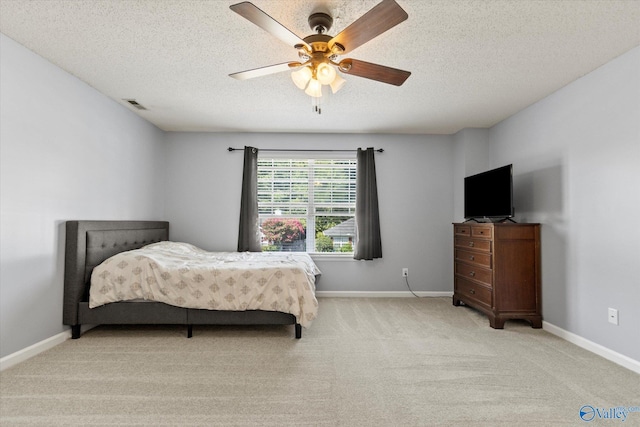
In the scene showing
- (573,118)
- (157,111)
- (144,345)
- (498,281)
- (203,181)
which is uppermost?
(157,111)

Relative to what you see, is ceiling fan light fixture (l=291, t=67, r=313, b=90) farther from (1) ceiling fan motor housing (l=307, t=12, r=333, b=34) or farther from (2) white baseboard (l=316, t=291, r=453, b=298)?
(2) white baseboard (l=316, t=291, r=453, b=298)

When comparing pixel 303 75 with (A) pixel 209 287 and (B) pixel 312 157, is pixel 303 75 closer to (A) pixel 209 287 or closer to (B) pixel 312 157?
(A) pixel 209 287

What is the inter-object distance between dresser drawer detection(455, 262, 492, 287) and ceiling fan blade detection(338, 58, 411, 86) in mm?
2288

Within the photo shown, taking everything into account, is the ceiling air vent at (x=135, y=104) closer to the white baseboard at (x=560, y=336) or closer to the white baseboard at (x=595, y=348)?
the white baseboard at (x=560, y=336)

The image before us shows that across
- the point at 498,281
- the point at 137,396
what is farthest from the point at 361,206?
the point at 137,396

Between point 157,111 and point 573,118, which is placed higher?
point 157,111

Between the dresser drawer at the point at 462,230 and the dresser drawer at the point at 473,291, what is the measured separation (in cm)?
57

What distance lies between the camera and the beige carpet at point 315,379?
68.9 inches

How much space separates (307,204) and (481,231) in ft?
7.75

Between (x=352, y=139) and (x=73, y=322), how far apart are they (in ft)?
12.7

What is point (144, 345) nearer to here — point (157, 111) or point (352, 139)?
point (157, 111)

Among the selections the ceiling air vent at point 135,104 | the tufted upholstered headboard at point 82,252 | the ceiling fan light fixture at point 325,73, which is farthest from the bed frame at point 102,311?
the ceiling fan light fixture at point 325,73

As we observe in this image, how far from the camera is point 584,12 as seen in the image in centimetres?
192

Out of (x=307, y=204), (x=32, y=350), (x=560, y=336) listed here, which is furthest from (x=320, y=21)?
(x=560, y=336)
